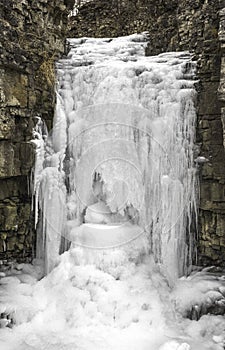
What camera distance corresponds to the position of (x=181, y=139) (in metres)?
5.35

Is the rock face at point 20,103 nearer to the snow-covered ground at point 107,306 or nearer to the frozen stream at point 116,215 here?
the frozen stream at point 116,215

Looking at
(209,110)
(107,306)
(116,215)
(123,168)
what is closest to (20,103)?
(123,168)

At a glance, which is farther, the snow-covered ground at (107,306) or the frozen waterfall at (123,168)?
the frozen waterfall at (123,168)

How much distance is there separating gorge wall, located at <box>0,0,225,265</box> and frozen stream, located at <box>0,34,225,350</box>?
17cm

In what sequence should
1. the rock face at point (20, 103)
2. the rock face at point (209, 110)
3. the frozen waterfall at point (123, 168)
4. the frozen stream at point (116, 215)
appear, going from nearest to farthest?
the frozen stream at point (116, 215) → the rock face at point (20, 103) → the rock face at point (209, 110) → the frozen waterfall at point (123, 168)

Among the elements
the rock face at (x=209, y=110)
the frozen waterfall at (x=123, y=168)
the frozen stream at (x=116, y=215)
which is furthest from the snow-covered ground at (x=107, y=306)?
the rock face at (x=209, y=110)

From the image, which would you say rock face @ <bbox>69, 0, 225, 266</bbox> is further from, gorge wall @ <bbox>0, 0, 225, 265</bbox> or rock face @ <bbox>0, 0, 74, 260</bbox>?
rock face @ <bbox>0, 0, 74, 260</bbox>

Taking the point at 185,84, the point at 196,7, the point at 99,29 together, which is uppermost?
the point at 99,29

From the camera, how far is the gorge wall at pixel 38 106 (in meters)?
4.91

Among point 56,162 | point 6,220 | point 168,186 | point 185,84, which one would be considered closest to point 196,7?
point 185,84

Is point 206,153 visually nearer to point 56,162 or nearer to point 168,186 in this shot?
point 168,186

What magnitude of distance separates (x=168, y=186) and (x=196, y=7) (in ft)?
9.58

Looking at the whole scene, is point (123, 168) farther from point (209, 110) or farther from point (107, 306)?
point (107, 306)

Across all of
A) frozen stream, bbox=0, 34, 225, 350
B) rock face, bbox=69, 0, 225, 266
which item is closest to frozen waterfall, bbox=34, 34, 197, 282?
frozen stream, bbox=0, 34, 225, 350
